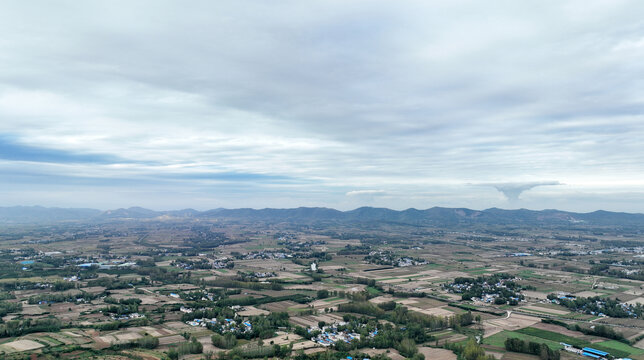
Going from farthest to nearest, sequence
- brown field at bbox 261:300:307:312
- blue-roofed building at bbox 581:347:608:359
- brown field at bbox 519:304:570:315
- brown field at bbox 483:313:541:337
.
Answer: brown field at bbox 261:300:307:312 → brown field at bbox 519:304:570:315 → brown field at bbox 483:313:541:337 → blue-roofed building at bbox 581:347:608:359

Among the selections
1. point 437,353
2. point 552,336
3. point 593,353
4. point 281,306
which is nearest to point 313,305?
point 281,306

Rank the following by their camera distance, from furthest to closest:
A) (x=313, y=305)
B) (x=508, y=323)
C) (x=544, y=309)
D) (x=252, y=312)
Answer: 1. (x=313, y=305)
2. (x=544, y=309)
3. (x=252, y=312)
4. (x=508, y=323)

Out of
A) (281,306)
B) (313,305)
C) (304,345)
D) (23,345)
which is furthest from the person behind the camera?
(313,305)

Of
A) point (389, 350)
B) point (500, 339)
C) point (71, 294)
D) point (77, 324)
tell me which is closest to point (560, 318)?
point (500, 339)

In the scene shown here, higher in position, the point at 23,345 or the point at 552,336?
the point at 552,336

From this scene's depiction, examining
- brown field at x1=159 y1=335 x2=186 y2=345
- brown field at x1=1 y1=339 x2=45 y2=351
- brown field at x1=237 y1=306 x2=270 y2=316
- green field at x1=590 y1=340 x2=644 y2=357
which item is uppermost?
green field at x1=590 y1=340 x2=644 y2=357

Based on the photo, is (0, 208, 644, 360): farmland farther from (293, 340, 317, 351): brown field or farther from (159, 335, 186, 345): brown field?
(159, 335, 186, 345): brown field

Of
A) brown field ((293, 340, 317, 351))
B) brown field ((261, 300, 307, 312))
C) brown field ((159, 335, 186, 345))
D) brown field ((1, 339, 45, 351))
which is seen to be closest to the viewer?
brown field ((1, 339, 45, 351))

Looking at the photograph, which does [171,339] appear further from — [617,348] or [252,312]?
[617,348]

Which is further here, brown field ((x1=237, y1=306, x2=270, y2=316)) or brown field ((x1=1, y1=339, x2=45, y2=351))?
brown field ((x1=237, y1=306, x2=270, y2=316))

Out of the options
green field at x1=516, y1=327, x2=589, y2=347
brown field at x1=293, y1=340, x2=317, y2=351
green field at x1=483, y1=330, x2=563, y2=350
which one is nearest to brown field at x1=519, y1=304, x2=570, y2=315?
green field at x1=516, y1=327, x2=589, y2=347

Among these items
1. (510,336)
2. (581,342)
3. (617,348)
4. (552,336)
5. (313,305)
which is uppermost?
(617,348)

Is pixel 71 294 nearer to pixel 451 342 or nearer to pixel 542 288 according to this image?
pixel 451 342
